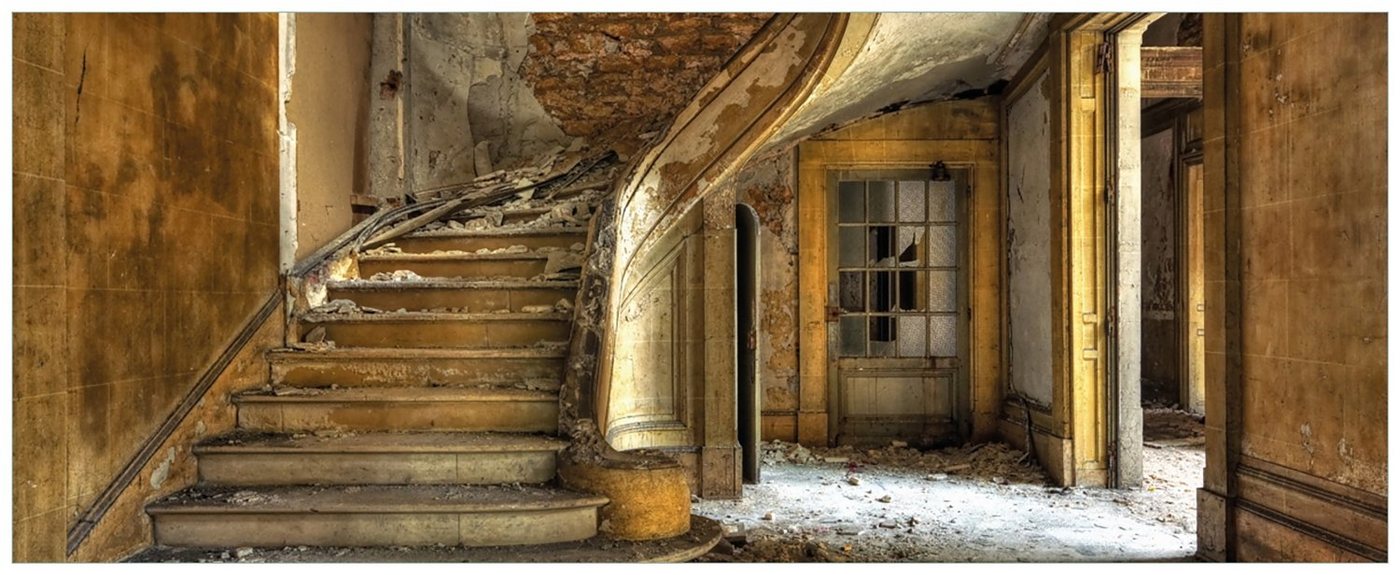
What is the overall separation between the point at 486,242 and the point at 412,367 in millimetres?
1064

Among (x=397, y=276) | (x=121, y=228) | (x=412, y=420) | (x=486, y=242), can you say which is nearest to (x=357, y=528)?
(x=412, y=420)

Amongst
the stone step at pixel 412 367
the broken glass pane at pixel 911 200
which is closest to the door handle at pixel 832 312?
the broken glass pane at pixel 911 200

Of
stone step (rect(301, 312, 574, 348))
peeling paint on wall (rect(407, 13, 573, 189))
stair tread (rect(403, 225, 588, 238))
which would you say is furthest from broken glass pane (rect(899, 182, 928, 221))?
stone step (rect(301, 312, 574, 348))

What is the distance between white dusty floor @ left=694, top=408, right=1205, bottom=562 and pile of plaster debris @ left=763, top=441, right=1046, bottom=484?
0.01 meters

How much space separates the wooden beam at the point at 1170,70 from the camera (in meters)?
5.47

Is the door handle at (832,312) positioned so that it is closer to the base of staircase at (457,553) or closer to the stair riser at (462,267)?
the stair riser at (462,267)

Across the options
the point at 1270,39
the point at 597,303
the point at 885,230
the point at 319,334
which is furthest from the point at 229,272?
the point at 885,230

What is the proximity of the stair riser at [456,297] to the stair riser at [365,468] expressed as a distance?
3.15 ft

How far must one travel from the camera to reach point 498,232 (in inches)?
170

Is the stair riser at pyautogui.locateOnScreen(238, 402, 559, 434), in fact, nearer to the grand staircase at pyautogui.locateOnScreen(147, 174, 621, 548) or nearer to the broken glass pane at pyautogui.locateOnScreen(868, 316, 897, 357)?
the grand staircase at pyautogui.locateOnScreen(147, 174, 621, 548)

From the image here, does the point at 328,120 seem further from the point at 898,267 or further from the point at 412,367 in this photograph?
the point at 898,267

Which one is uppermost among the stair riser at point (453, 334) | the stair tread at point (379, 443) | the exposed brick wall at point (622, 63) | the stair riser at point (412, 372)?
the exposed brick wall at point (622, 63)

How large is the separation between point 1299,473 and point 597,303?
256 centimetres

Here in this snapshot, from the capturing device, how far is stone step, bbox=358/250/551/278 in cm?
405
